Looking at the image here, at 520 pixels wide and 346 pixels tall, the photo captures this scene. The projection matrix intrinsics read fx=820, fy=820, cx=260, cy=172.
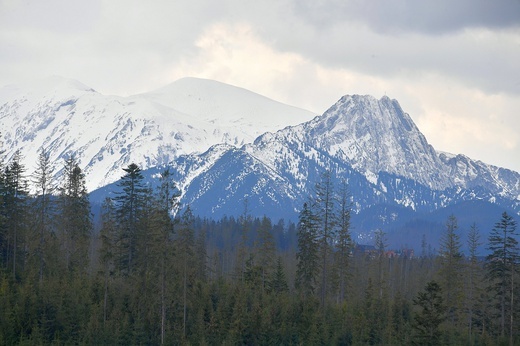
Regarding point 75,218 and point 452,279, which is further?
point 452,279

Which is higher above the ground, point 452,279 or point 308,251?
point 308,251

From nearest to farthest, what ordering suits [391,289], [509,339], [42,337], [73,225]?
[42,337] → [509,339] → [73,225] → [391,289]

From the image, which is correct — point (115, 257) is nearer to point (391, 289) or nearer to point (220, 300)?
point (220, 300)

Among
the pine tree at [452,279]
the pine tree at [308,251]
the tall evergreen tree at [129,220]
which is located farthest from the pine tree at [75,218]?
the pine tree at [452,279]

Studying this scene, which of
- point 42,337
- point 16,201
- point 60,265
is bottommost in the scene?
point 42,337

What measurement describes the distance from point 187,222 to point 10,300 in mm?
16938

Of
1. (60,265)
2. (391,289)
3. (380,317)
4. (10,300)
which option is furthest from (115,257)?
(391,289)

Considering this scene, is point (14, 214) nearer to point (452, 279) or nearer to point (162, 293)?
point (162, 293)

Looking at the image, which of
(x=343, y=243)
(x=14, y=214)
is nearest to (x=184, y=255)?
(x=14, y=214)

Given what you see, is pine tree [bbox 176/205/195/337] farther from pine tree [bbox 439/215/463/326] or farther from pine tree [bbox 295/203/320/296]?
A: pine tree [bbox 439/215/463/326]

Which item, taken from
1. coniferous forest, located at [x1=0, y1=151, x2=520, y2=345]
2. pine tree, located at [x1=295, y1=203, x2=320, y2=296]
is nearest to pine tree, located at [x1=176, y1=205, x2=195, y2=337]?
coniferous forest, located at [x1=0, y1=151, x2=520, y2=345]

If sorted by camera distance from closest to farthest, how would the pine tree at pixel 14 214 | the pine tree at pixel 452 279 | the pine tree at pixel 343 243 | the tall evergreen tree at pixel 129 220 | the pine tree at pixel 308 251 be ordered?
the tall evergreen tree at pixel 129 220 → the pine tree at pixel 14 214 → the pine tree at pixel 308 251 → the pine tree at pixel 452 279 → the pine tree at pixel 343 243

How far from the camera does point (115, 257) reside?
8219cm

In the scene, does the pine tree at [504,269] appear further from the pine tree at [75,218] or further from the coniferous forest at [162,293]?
the pine tree at [75,218]
